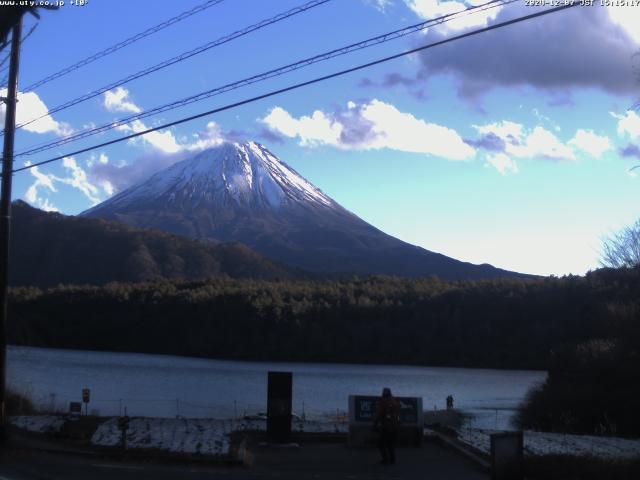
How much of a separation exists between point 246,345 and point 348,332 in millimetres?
12520

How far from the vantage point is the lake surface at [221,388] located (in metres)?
41.2

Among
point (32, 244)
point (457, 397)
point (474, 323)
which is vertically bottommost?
point (457, 397)

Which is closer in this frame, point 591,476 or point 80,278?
point 591,476

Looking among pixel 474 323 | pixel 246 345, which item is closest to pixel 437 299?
pixel 474 323

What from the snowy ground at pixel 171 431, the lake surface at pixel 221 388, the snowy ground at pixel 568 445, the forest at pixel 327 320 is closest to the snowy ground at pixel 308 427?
the snowy ground at pixel 171 431

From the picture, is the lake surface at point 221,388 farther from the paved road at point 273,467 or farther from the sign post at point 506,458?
the sign post at point 506,458

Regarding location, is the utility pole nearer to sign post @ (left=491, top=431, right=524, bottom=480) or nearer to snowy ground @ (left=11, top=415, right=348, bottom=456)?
snowy ground @ (left=11, top=415, right=348, bottom=456)

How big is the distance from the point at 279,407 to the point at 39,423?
19.6 feet

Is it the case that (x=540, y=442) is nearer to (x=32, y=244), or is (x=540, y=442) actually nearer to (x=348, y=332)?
(x=348, y=332)

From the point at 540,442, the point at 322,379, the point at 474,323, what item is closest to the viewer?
the point at 540,442

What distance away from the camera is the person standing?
1667 centimetres

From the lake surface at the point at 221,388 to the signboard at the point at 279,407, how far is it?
13.1 m

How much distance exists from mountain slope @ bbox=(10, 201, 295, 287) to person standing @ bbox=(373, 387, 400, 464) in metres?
132

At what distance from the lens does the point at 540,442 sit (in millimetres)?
19172
